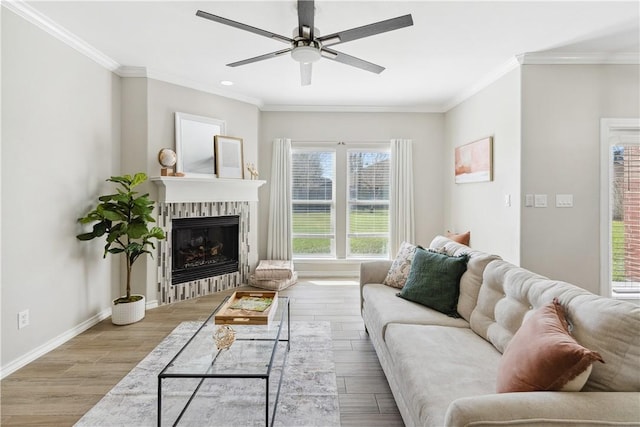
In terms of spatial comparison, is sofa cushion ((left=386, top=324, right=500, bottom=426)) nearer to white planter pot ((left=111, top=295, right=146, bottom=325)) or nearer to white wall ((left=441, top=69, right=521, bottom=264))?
white wall ((left=441, top=69, right=521, bottom=264))

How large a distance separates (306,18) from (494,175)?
9.07ft

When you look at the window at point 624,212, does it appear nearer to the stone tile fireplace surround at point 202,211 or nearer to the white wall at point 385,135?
the white wall at point 385,135

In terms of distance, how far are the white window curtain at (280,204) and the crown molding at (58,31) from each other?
7.31ft

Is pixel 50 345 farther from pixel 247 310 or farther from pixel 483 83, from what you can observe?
pixel 483 83

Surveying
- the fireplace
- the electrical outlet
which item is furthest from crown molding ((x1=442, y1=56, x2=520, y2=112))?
the electrical outlet

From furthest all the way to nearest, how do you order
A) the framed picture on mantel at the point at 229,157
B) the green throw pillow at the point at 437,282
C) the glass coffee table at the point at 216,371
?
the framed picture on mantel at the point at 229,157 < the green throw pillow at the point at 437,282 < the glass coffee table at the point at 216,371

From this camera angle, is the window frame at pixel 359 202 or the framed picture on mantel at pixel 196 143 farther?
the window frame at pixel 359 202

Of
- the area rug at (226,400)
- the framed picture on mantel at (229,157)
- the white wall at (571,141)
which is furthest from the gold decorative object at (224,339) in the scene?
the white wall at (571,141)

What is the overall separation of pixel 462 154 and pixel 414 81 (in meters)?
1.23

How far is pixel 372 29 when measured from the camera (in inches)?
78.1

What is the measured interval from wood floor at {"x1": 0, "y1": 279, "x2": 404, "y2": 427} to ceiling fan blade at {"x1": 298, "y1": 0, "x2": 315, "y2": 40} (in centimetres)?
238

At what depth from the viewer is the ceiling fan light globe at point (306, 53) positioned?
2189 millimetres

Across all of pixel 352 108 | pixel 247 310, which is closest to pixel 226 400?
pixel 247 310

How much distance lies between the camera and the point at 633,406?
0.97 meters
